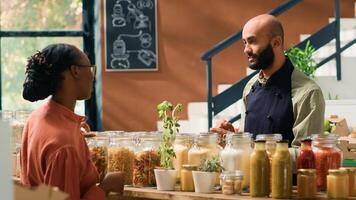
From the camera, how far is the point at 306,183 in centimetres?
322

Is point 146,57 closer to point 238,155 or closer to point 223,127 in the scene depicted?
point 223,127

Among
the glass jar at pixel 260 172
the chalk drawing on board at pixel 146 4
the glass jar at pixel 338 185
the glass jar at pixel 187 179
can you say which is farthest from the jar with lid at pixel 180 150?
the chalk drawing on board at pixel 146 4

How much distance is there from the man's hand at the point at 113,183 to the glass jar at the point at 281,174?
1.85 ft

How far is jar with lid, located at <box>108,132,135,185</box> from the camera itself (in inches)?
146

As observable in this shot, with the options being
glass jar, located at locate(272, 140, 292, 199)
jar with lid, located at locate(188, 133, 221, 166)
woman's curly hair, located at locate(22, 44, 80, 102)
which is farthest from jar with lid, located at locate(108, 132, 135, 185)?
glass jar, located at locate(272, 140, 292, 199)

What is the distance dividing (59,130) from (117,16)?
6408 mm

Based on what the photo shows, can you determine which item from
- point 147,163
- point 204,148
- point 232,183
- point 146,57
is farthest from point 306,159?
point 146,57

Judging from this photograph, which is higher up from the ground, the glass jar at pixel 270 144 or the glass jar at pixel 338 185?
the glass jar at pixel 270 144

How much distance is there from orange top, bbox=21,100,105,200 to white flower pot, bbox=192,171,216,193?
451mm

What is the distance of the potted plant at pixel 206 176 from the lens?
134 inches

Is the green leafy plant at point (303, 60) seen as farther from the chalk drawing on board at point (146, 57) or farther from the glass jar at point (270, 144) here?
the glass jar at point (270, 144)

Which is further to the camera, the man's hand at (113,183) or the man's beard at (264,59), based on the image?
the man's beard at (264,59)

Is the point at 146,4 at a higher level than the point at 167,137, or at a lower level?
higher

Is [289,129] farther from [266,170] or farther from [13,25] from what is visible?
[13,25]
